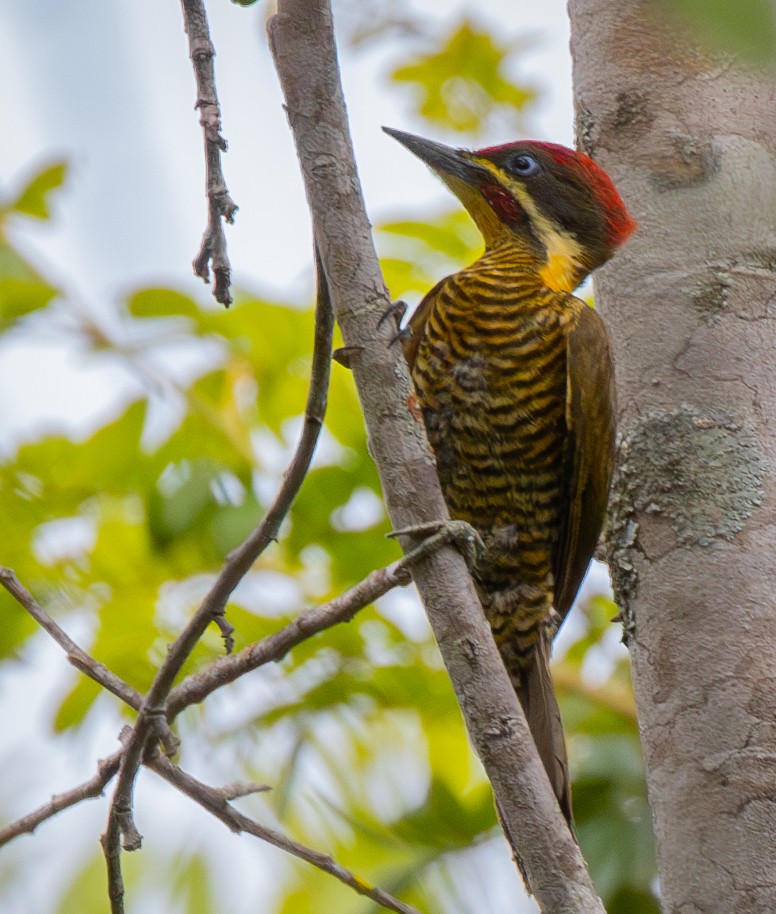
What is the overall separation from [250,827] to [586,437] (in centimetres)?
113

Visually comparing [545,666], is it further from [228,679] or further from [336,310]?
[336,310]

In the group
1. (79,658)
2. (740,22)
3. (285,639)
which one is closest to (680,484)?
(285,639)

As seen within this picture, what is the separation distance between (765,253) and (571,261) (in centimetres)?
86

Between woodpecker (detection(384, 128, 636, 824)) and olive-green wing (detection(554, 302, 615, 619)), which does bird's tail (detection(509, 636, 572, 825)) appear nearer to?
woodpecker (detection(384, 128, 636, 824))

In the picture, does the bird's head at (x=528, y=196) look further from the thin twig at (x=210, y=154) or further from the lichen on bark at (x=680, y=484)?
the thin twig at (x=210, y=154)

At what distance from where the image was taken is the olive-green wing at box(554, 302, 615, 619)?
2195 millimetres

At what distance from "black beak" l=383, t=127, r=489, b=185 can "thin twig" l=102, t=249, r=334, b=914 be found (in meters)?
1.17

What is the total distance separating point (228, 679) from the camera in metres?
1.47

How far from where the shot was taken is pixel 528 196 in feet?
8.52

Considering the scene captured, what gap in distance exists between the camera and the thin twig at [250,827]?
Result: 144 centimetres

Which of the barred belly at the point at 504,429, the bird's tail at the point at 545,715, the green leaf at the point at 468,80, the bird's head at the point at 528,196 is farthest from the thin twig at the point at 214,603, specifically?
the green leaf at the point at 468,80

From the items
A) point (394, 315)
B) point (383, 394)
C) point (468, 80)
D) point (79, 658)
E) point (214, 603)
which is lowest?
point (79, 658)

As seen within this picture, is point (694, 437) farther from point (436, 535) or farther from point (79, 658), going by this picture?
point (79, 658)

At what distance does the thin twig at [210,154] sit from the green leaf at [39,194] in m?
1.50
